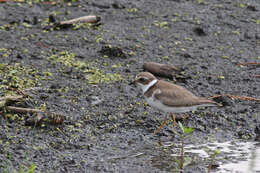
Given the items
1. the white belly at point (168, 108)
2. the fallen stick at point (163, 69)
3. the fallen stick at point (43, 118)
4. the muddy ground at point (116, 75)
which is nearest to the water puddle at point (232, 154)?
the muddy ground at point (116, 75)

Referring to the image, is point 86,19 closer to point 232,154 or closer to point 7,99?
point 7,99

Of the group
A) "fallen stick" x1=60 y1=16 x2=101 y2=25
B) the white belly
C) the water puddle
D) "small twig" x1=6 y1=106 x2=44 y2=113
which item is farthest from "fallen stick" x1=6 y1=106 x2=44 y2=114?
"fallen stick" x1=60 y1=16 x2=101 y2=25

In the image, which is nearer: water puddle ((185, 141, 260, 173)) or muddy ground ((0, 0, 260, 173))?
water puddle ((185, 141, 260, 173))

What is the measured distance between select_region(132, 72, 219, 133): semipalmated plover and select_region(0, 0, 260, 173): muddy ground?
0.41m

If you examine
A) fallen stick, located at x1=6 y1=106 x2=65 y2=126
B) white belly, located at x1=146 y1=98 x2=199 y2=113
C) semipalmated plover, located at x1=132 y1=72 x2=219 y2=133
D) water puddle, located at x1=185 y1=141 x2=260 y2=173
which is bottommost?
water puddle, located at x1=185 y1=141 x2=260 y2=173

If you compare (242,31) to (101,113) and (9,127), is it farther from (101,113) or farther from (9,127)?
(9,127)

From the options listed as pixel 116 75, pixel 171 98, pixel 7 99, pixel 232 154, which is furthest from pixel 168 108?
pixel 7 99

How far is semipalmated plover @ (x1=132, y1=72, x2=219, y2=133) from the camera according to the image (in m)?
6.62

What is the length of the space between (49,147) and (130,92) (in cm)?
214

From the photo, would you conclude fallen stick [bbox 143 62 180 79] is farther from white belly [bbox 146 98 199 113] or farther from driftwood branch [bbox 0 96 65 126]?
driftwood branch [bbox 0 96 65 126]

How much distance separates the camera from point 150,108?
24.6ft

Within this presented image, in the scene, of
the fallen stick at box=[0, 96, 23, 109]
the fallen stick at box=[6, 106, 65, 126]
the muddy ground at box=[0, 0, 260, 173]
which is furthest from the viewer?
the fallen stick at box=[0, 96, 23, 109]

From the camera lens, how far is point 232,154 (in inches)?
251

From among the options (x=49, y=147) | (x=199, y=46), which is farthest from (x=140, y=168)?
(x=199, y=46)
